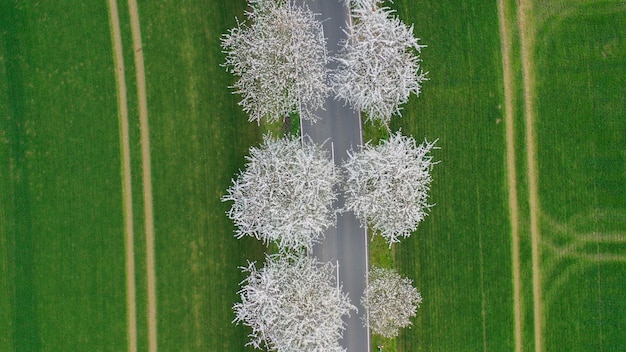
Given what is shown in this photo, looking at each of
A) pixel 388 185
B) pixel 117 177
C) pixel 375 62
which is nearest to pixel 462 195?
pixel 388 185

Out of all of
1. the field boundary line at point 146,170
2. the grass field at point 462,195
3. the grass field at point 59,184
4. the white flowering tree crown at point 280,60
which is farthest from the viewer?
the grass field at point 59,184

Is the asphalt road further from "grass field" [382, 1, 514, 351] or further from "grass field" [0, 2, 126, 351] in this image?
"grass field" [0, 2, 126, 351]

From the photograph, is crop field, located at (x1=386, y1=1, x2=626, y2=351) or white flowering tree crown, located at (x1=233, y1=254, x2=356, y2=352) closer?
white flowering tree crown, located at (x1=233, y1=254, x2=356, y2=352)

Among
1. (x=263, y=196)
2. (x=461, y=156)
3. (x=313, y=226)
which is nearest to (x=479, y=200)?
(x=461, y=156)

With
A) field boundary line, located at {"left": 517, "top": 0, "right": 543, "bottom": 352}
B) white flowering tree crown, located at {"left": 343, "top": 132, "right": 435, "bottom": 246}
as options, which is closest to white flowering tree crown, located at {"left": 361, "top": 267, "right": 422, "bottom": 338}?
white flowering tree crown, located at {"left": 343, "top": 132, "right": 435, "bottom": 246}

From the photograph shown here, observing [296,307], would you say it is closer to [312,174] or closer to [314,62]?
[312,174]

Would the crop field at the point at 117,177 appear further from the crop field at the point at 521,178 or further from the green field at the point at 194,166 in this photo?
the crop field at the point at 521,178

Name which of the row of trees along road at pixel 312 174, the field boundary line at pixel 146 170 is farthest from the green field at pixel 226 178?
the row of trees along road at pixel 312 174
